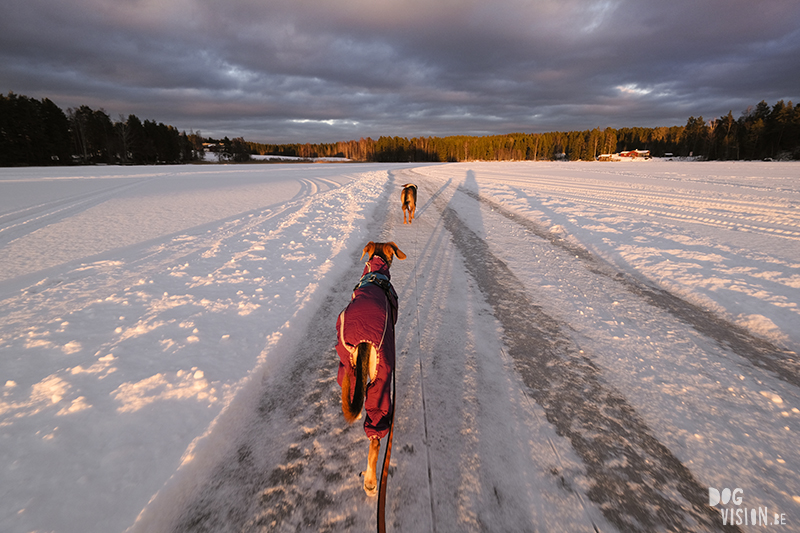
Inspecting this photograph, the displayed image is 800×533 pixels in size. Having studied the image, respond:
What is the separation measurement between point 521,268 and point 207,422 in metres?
5.90

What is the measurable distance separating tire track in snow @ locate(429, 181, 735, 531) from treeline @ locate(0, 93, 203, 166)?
6599cm

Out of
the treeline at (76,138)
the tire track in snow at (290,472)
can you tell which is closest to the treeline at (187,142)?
the treeline at (76,138)

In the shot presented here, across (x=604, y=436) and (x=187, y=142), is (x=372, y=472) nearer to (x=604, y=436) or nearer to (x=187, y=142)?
(x=604, y=436)

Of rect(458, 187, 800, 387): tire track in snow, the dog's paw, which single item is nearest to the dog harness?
the dog's paw

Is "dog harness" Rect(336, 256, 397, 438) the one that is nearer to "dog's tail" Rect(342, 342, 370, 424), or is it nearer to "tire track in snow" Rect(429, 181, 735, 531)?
"dog's tail" Rect(342, 342, 370, 424)

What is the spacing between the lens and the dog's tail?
8.08 feet

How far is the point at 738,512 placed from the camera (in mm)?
2221

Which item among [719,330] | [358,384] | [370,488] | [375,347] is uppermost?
[375,347]

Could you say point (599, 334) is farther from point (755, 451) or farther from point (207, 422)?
point (207, 422)

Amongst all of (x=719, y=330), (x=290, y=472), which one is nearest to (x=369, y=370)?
(x=290, y=472)

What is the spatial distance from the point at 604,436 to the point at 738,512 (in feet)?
2.76

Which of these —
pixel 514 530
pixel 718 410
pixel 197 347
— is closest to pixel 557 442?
pixel 514 530

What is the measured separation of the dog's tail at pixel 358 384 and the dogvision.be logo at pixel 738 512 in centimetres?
265

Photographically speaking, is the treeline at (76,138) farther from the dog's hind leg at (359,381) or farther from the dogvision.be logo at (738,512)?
the dogvision.be logo at (738,512)
